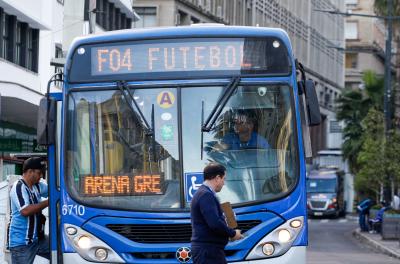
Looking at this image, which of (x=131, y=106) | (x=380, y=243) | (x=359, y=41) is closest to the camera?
(x=131, y=106)

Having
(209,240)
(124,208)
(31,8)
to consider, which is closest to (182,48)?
(124,208)

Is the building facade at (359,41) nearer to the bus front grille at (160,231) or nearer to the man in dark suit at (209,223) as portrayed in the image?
the bus front grille at (160,231)

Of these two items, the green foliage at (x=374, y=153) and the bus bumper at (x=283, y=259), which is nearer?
the bus bumper at (x=283, y=259)

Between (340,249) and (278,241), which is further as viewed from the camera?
(340,249)

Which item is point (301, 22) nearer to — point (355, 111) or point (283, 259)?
point (355, 111)

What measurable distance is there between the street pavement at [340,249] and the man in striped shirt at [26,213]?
50.0ft

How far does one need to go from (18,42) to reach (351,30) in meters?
77.6

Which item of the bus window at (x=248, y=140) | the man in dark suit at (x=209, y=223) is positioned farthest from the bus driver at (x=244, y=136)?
the man in dark suit at (x=209, y=223)

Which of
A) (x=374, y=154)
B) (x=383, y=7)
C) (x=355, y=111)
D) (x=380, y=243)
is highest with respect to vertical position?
(x=383, y=7)

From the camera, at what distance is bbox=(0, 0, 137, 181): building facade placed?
34.5m

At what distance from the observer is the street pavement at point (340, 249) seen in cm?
2955

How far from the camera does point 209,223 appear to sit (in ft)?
36.0

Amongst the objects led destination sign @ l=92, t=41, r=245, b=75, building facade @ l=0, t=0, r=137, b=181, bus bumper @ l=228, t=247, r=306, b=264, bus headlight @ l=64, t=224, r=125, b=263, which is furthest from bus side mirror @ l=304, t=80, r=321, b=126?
building facade @ l=0, t=0, r=137, b=181

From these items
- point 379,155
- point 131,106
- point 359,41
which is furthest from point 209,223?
point 359,41
